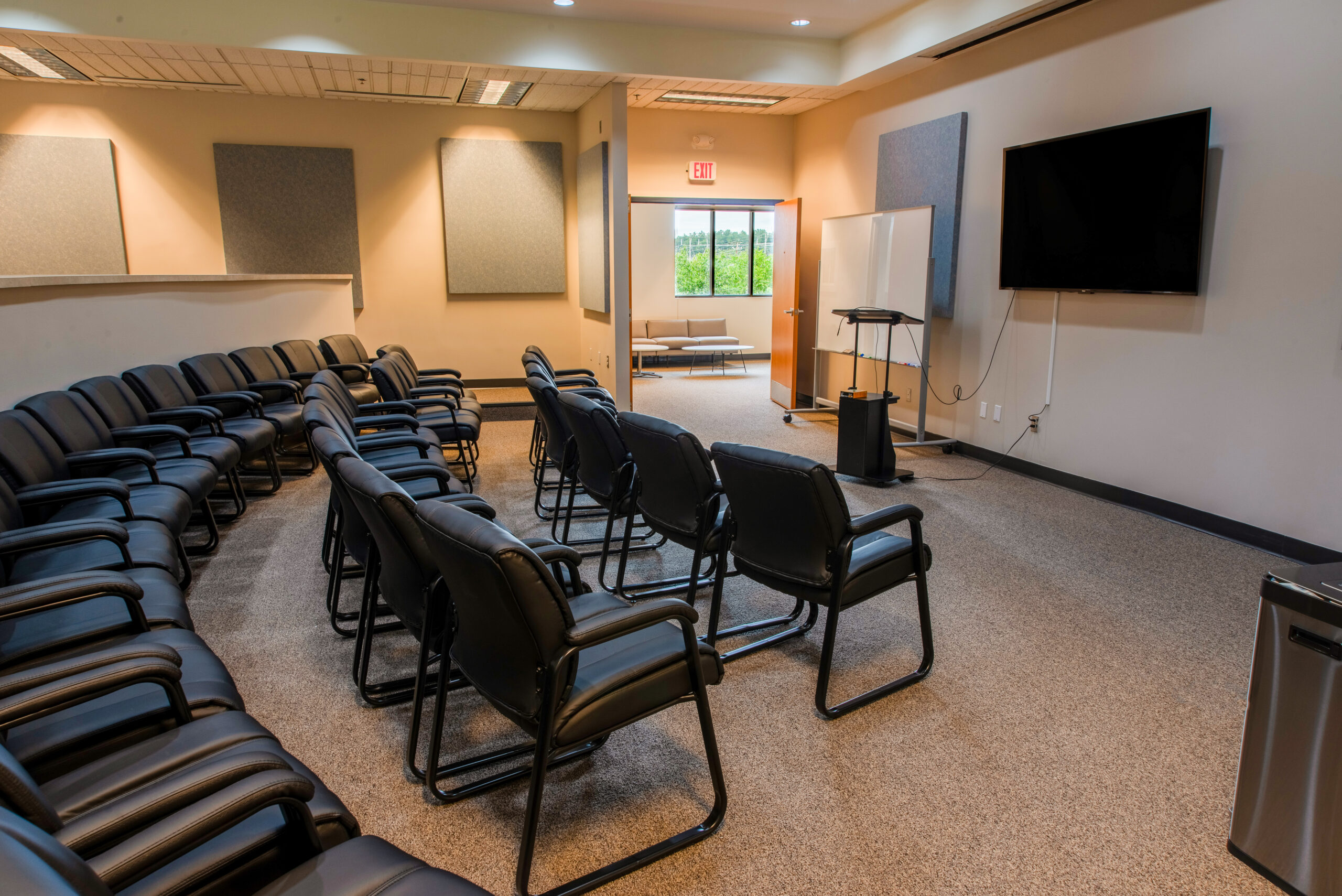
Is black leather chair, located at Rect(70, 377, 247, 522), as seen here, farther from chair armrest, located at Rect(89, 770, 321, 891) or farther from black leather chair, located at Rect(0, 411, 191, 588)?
chair armrest, located at Rect(89, 770, 321, 891)

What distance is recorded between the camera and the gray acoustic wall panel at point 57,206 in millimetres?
6965

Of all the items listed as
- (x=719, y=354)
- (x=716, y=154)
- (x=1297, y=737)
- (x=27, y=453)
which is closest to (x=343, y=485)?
(x=27, y=453)

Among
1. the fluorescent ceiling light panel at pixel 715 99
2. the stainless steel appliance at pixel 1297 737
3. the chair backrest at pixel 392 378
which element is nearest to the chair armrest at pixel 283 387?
the chair backrest at pixel 392 378

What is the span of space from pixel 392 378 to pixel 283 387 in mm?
1060

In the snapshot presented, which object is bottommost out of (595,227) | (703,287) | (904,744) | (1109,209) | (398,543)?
(904,744)

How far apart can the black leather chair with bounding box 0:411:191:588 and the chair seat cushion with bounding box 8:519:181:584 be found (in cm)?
13

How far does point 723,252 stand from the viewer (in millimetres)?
11883

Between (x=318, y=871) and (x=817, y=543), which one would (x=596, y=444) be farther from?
(x=318, y=871)

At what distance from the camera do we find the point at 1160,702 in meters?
2.45

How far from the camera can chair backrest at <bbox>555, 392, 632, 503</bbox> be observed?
10.5 feet

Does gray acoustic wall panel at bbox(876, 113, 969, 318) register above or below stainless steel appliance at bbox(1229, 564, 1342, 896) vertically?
above

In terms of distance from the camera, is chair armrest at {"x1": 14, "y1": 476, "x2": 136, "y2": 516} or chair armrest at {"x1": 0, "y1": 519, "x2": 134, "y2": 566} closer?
chair armrest at {"x1": 0, "y1": 519, "x2": 134, "y2": 566}

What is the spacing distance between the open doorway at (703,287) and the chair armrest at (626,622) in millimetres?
9048

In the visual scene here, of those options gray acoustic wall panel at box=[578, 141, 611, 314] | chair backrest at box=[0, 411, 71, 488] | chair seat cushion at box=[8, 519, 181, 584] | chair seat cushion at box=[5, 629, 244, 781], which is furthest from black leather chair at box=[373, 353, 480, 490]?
chair seat cushion at box=[5, 629, 244, 781]
